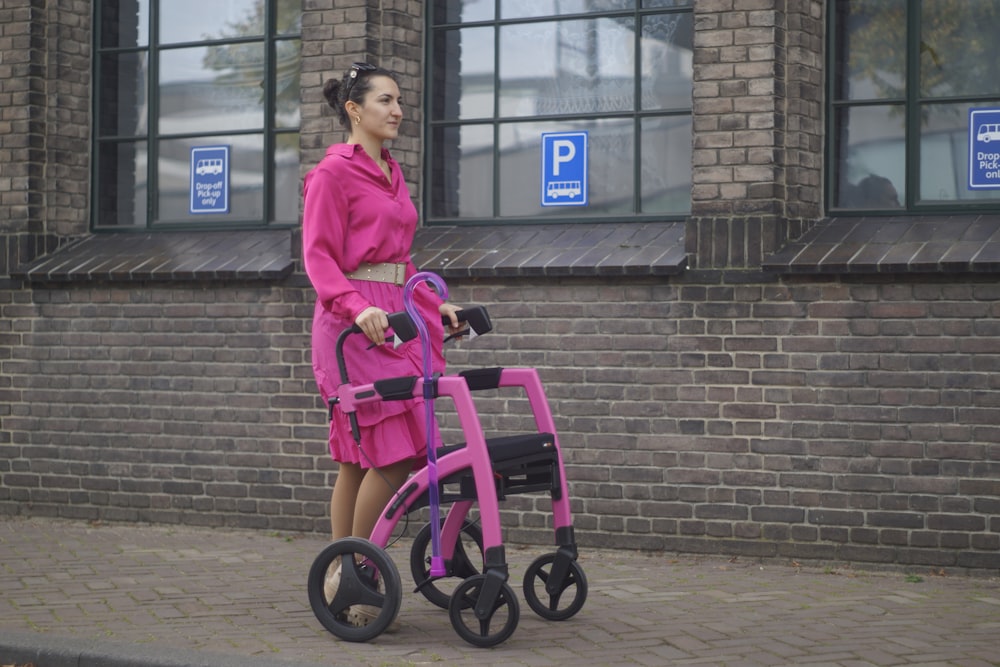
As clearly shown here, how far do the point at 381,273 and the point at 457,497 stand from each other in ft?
3.07

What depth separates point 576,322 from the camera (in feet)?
25.7

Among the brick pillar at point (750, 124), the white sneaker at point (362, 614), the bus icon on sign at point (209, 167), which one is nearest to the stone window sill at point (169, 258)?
the bus icon on sign at point (209, 167)

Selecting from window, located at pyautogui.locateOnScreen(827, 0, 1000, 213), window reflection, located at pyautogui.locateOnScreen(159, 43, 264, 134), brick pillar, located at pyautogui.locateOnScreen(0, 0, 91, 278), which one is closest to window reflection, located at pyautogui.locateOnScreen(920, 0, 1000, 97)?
window, located at pyautogui.locateOnScreen(827, 0, 1000, 213)

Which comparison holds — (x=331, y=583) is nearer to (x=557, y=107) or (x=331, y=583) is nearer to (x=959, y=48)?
(x=557, y=107)

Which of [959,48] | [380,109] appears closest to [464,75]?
[959,48]

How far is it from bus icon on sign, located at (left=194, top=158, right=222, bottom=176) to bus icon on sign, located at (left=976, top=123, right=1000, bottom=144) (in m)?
4.59

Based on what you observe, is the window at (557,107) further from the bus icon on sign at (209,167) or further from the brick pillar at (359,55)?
the bus icon on sign at (209,167)

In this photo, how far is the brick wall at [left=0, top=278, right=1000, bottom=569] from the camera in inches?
279

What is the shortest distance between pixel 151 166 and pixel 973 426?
541 centimetres

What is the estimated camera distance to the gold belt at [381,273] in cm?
559

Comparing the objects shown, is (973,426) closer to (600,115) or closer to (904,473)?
(904,473)

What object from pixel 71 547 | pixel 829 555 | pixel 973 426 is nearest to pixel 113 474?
pixel 71 547

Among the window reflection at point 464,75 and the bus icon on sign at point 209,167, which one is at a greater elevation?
the window reflection at point 464,75

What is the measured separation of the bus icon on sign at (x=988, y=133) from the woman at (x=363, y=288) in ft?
10.8
